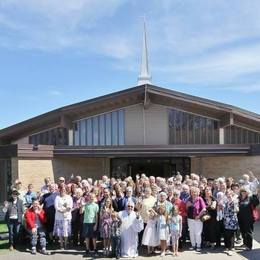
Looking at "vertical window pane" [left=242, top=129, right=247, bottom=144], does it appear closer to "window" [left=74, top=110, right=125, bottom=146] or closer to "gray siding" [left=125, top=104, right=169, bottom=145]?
"gray siding" [left=125, top=104, right=169, bottom=145]

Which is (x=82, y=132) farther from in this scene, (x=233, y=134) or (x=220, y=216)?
(x=220, y=216)

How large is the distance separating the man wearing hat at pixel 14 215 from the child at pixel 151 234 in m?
3.36

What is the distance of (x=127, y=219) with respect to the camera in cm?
1268

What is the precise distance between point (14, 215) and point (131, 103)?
992 centimetres

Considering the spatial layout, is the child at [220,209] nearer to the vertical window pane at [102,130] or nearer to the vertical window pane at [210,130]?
the vertical window pane at [210,130]

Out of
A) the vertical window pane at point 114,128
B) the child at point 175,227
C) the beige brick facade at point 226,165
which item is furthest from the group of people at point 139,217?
the vertical window pane at point 114,128

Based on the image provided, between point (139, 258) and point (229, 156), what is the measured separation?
10.1 meters

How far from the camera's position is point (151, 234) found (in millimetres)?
Answer: 12680

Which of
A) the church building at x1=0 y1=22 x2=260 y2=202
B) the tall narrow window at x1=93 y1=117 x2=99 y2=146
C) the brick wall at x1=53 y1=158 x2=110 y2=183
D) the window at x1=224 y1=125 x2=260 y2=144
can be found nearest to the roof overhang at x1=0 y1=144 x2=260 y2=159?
the church building at x1=0 y1=22 x2=260 y2=202

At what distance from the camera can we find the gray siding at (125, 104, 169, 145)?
22328 mm

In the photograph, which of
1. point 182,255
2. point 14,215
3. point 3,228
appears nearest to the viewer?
point 182,255

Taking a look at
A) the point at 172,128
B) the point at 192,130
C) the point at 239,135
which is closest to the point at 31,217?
the point at 172,128

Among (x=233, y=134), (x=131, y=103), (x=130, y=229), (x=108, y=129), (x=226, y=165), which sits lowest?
(x=130, y=229)

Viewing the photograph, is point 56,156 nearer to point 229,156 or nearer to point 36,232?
point 229,156
